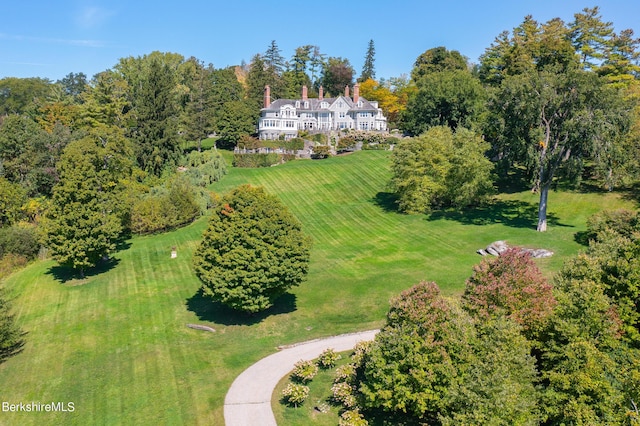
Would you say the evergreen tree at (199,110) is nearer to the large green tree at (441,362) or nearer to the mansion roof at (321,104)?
the mansion roof at (321,104)

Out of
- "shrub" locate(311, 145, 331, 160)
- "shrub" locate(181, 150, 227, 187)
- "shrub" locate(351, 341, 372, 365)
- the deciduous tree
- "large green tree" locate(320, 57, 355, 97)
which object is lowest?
"shrub" locate(351, 341, 372, 365)

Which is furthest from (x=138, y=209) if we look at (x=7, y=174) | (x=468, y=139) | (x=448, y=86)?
(x=448, y=86)

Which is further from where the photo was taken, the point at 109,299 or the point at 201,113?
the point at 201,113

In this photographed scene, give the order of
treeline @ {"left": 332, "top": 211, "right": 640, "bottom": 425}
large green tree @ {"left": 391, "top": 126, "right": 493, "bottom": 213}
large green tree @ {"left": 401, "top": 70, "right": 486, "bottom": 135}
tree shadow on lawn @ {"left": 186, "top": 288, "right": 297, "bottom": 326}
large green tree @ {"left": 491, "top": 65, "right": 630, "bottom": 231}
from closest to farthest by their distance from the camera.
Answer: treeline @ {"left": 332, "top": 211, "right": 640, "bottom": 425} → tree shadow on lawn @ {"left": 186, "top": 288, "right": 297, "bottom": 326} → large green tree @ {"left": 491, "top": 65, "right": 630, "bottom": 231} → large green tree @ {"left": 391, "top": 126, "right": 493, "bottom": 213} → large green tree @ {"left": 401, "top": 70, "right": 486, "bottom": 135}

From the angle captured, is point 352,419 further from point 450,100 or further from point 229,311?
point 450,100

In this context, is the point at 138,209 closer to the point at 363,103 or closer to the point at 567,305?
the point at 567,305

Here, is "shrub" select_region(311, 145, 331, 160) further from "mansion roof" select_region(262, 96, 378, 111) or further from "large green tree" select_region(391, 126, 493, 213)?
"large green tree" select_region(391, 126, 493, 213)

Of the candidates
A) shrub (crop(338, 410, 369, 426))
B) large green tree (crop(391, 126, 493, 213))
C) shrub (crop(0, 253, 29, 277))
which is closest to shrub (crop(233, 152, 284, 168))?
large green tree (crop(391, 126, 493, 213))
